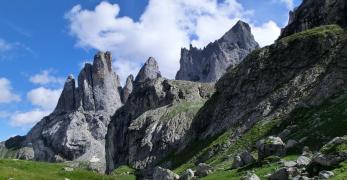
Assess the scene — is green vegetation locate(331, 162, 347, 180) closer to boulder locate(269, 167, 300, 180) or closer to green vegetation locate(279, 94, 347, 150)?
boulder locate(269, 167, 300, 180)

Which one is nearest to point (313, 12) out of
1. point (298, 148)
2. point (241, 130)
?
point (241, 130)

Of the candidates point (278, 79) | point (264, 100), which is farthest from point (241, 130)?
point (278, 79)

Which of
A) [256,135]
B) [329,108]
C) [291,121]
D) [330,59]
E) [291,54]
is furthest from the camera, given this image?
[291,54]

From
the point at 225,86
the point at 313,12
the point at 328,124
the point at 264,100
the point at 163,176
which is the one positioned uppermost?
→ the point at 313,12

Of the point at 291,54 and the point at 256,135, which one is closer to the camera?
the point at 256,135

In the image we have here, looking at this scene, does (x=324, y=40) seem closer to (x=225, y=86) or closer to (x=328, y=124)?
(x=225, y=86)

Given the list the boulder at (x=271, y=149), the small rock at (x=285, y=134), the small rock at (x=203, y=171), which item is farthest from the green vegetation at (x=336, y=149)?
the small rock at (x=285, y=134)

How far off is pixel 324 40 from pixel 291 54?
11.1m

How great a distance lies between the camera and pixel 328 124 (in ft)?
243

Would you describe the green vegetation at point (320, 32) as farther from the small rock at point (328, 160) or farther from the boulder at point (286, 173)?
the small rock at point (328, 160)

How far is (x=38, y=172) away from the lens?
3866 cm

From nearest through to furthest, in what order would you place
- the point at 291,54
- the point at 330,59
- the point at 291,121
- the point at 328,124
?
the point at 328,124
the point at 291,121
the point at 330,59
the point at 291,54

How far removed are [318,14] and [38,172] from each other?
132402mm

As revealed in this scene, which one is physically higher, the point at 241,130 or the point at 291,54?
the point at 291,54
